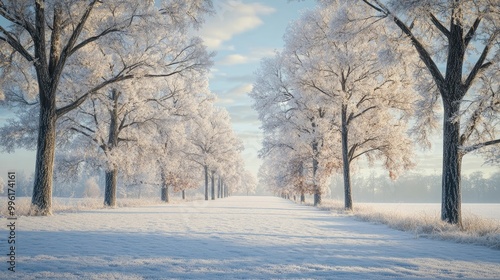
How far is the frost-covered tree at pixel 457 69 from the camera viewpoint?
7117mm

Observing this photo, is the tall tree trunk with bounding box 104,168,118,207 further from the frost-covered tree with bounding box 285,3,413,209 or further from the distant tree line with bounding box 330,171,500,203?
the distant tree line with bounding box 330,171,500,203

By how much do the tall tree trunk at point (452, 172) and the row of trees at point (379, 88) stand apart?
25 mm

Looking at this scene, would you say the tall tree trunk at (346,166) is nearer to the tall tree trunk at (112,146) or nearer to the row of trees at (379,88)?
the row of trees at (379,88)

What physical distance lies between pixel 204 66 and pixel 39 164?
7035 millimetres

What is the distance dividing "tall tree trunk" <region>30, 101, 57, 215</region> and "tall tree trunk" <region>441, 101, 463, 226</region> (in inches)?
479

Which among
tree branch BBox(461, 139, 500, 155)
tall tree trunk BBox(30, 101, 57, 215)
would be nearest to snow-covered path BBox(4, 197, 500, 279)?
tree branch BBox(461, 139, 500, 155)

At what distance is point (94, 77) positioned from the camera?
12.9 meters

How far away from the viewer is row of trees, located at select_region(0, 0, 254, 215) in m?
9.48

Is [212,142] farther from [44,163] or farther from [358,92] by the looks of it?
[44,163]

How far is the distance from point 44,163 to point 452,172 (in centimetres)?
1266

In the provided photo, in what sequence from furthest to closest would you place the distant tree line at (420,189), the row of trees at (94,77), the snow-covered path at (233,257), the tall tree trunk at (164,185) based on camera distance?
1. the distant tree line at (420,189)
2. the tall tree trunk at (164,185)
3. the row of trees at (94,77)
4. the snow-covered path at (233,257)

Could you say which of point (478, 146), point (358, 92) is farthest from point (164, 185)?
point (478, 146)

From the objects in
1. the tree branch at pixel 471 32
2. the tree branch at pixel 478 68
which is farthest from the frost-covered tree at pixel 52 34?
the tree branch at pixel 478 68

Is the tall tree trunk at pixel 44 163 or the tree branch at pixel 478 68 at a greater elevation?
the tree branch at pixel 478 68
